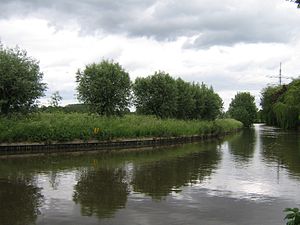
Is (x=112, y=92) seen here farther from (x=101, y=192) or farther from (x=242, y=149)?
(x=101, y=192)

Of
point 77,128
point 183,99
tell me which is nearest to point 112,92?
point 77,128

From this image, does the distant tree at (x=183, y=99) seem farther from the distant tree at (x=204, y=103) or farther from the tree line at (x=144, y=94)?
the distant tree at (x=204, y=103)

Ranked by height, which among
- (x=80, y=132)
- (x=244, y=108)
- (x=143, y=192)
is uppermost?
(x=244, y=108)

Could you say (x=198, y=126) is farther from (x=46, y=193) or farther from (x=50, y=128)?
(x=46, y=193)

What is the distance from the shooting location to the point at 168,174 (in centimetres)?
1650

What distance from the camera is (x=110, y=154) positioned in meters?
24.2

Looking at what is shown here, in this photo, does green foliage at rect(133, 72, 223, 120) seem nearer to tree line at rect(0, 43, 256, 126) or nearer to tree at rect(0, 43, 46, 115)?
tree line at rect(0, 43, 256, 126)

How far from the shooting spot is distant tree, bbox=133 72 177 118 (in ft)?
134

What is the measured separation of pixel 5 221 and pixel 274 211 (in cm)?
627

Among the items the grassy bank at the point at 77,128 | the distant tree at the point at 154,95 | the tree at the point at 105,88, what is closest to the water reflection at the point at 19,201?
the grassy bank at the point at 77,128

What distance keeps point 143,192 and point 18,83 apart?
15.1 metres

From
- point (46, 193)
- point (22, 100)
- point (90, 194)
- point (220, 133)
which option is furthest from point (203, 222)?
point (220, 133)

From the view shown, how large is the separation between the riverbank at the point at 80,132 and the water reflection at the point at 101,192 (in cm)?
841

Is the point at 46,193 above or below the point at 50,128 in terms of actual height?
below
